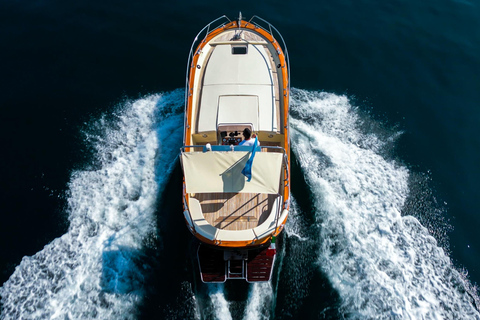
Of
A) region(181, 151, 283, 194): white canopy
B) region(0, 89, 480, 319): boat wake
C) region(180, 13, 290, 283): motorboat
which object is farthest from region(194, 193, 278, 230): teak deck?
region(0, 89, 480, 319): boat wake

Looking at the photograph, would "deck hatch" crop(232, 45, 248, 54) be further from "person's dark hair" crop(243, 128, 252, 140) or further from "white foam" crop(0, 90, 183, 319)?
"person's dark hair" crop(243, 128, 252, 140)

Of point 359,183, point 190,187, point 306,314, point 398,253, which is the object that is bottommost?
point 306,314

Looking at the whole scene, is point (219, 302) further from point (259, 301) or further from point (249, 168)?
point (249, 168)

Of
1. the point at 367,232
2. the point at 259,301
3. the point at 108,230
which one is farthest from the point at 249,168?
the point at 108,230

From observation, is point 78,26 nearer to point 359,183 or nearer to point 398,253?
point 359,183

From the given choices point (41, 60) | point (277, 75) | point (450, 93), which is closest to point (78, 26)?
point (41, 60)

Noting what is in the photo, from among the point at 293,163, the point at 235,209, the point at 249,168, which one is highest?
the point at 249,168
